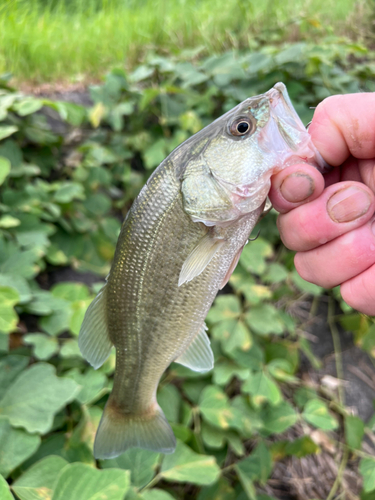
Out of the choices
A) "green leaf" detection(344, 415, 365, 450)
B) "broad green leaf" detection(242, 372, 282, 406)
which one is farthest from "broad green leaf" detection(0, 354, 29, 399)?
"green leaf" detection(344, 415, 365, 450)

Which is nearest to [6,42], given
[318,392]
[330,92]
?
[330,92]

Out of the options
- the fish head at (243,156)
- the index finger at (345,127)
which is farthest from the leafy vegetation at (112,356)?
the index finger at (345,127)

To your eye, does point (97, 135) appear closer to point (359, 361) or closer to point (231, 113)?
point (231, 113)

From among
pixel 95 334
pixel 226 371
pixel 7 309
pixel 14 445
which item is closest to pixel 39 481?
pixel 14 445

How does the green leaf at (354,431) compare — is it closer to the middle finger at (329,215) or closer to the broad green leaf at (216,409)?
the broad green leaf at (216,409)

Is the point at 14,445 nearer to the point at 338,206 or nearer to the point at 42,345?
the point at 42,345

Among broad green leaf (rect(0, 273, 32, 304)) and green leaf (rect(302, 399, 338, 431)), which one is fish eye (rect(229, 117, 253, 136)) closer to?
broad green leaf (rect(0, 273, 32, 304))

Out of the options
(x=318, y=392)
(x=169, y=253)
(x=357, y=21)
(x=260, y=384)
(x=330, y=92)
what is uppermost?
(x=357, y=21)
